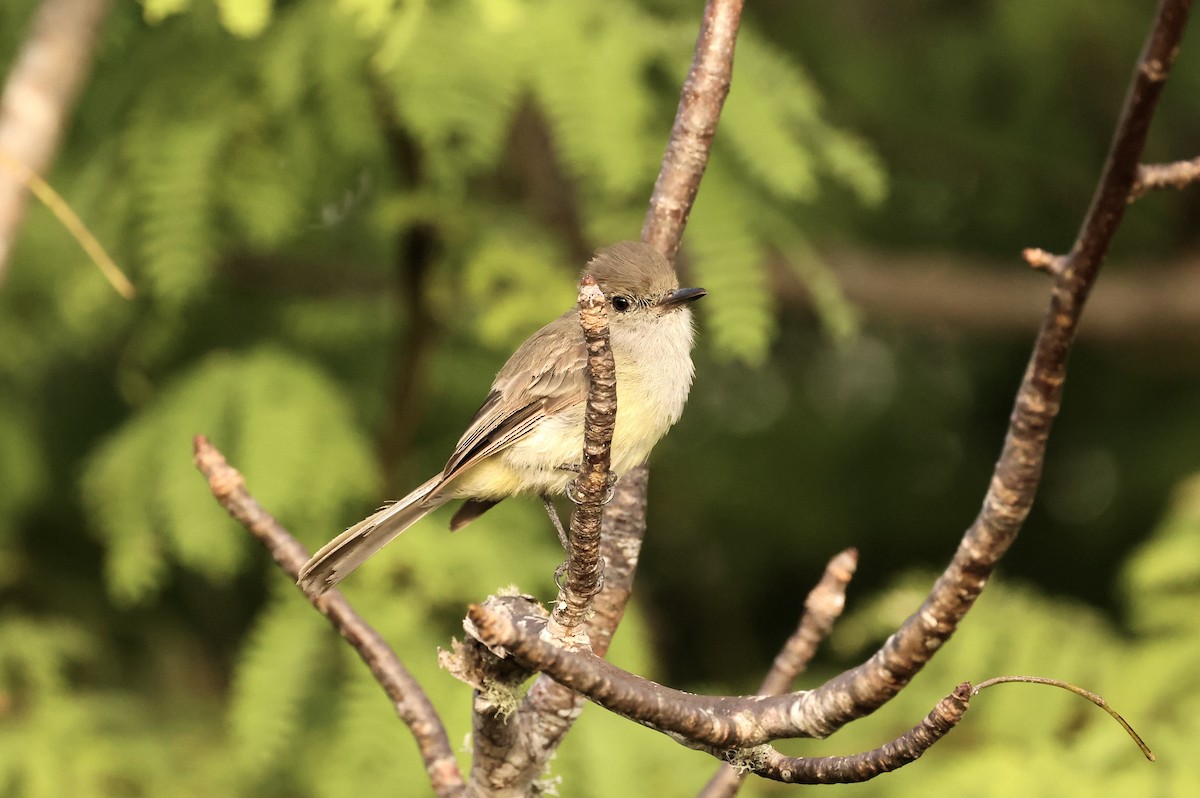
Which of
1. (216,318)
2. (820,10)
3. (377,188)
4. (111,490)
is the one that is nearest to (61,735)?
(111,490)

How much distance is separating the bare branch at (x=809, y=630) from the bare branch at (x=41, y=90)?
6.64 feet

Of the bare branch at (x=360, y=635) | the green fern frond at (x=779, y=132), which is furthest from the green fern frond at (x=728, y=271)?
the bare branch at (x=360, y=635)

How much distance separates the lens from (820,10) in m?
6.61

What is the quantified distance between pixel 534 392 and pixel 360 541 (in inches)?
31.2

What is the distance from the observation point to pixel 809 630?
2.71 metres

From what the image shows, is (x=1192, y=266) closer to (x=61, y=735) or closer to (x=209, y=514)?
(x=209, y=514)

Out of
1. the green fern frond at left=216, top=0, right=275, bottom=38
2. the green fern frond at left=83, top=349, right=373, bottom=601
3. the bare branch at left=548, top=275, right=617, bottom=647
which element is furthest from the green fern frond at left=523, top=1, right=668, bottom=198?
the bare branch at left=548, top=275, right=617, bottom=647

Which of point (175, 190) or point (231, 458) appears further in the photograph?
point (231, 458)

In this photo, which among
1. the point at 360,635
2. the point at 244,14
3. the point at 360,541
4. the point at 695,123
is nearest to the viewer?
the point at 360,635

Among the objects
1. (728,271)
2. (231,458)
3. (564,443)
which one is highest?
(728,271)

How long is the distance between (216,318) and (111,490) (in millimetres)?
1065

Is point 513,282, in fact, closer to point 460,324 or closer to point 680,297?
point 460,324

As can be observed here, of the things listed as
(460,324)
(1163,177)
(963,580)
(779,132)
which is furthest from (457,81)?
(1163,177)

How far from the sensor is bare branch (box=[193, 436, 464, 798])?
101 inches
